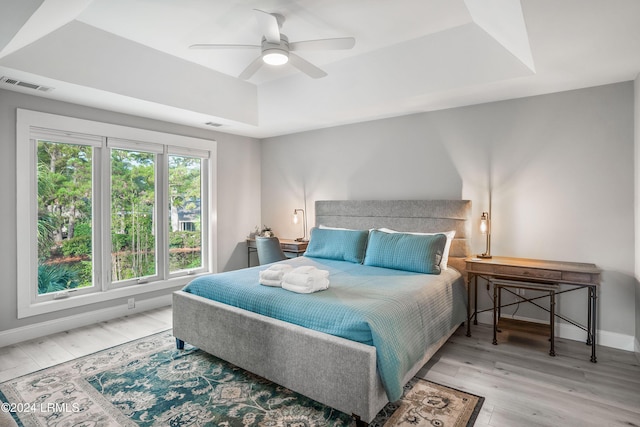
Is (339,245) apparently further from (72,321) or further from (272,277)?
(72,321)

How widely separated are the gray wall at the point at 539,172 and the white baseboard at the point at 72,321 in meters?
3.01

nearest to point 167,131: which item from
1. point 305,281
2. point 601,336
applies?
point 305,281

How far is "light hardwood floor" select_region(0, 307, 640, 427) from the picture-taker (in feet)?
6.95

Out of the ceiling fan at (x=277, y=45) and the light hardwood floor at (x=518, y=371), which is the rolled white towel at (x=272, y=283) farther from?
the ceiling fan at (x=277, y=45)

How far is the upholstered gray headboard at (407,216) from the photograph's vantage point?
3691mm

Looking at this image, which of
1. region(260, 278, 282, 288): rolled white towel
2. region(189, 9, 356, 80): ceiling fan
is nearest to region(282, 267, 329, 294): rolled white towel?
region(260, 278, 282, 288): rolled white towel

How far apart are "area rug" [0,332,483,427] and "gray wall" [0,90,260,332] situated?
1113 millimetres

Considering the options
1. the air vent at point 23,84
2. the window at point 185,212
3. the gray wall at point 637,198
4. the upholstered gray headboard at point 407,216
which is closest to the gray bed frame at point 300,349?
the upholstered gray headboard at point 407,216

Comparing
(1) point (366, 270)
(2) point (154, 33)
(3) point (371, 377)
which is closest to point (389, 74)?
(1) point (366, 270)

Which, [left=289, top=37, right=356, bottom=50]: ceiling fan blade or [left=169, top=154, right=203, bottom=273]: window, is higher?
[left=289, top=37, right=356, bottom=50]: ceiling fan blade

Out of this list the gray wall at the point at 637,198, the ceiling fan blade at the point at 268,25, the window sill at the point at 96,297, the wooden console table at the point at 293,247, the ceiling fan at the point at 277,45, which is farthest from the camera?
the wooden console table at the point at 293,247

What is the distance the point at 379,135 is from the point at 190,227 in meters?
2.89

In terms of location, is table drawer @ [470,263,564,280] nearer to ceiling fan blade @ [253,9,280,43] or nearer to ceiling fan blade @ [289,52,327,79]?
ceiling fan blade @ [289,52,327,79]

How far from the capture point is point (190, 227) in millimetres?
4852
